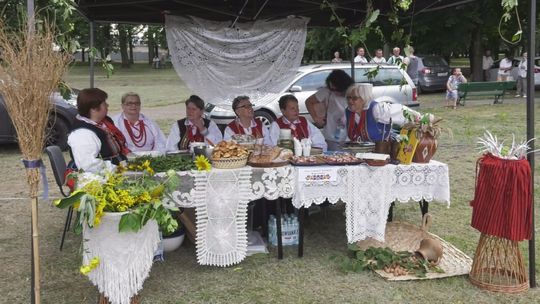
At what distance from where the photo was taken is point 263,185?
3646 mm

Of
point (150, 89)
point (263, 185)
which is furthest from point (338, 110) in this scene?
point (150, 89)

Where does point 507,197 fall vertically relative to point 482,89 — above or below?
below

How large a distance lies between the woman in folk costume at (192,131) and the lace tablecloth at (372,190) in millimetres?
1608

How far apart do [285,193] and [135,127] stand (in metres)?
1.89

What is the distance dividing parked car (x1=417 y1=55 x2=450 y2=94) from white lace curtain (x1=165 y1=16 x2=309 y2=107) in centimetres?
1259

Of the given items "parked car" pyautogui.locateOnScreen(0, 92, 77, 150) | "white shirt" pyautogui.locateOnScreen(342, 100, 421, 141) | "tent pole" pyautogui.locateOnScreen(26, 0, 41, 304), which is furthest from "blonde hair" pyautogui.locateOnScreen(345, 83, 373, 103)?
"parked car" pyautogui.locateOnScreen(0, 92, 77, 150)

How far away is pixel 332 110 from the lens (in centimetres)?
567

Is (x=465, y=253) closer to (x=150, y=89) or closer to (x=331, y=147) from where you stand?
(x=331, y=147)

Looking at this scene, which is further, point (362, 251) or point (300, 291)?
point (362, 251)

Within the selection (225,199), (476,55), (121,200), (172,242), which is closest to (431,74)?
(476,55)

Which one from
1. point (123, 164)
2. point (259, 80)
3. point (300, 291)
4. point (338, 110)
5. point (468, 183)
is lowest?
point (300, 291)

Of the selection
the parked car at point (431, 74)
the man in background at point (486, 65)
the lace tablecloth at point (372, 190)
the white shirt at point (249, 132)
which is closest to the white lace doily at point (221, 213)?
the lace tablecloth at point (372, 190)

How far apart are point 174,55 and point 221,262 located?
2662 mm

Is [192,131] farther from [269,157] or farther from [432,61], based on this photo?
[432,61]
